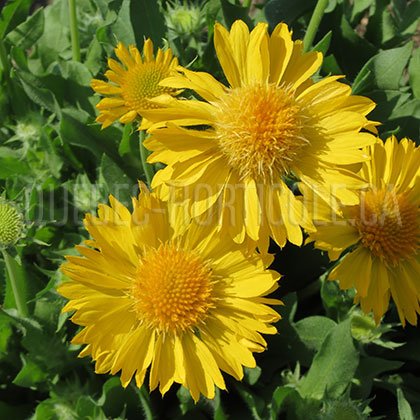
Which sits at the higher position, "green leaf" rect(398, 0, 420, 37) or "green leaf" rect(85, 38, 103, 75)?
"green leaf" rect(85, 38, 103, 75)

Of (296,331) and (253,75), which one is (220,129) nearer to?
(253,75)

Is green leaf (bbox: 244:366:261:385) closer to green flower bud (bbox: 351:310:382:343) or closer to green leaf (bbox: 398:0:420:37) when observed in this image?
green flower bud (bbox: 351:310:382:343)

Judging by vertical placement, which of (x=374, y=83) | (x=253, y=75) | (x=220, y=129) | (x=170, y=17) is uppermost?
(x=170, y=17)

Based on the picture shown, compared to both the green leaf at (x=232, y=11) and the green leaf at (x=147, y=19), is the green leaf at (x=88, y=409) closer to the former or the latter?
the green leaf at (x=147, y=19)

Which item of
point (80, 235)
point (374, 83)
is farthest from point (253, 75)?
point (80, 235)

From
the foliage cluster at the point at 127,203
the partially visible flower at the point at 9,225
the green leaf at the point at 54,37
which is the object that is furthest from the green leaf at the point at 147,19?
the partially visible flower at the point at 9,225

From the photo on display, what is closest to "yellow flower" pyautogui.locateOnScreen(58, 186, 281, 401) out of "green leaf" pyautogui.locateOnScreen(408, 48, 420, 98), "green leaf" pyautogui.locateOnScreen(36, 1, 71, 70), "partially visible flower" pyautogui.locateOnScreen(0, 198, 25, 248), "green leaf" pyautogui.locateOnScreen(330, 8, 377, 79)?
"partially visible flower" pyautogui.locateOnScreen(0, 198, 25, 248)

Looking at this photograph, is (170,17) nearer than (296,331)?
No
